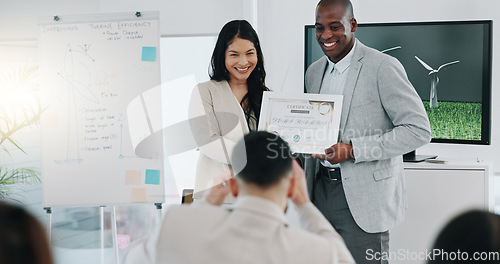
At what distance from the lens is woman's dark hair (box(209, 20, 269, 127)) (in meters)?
2.44

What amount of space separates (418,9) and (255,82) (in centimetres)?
182

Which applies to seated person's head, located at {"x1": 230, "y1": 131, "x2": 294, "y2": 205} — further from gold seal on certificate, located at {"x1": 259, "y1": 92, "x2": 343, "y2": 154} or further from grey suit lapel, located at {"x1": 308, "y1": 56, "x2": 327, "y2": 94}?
grey suit lapel, located at {"x1": 308, "y1": 56, "x2": 327, "y2": 94}

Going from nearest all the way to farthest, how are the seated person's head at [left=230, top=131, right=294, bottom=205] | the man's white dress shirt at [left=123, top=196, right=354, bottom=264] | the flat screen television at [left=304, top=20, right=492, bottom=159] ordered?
the man's white dress shirt at [left=123, top=196, right=354, bottom=264]
the seated person's head at [left=230, top=131, right=294, bottom=205]
the flat screen television at [left=304, top=20, right=492, bottom=159]

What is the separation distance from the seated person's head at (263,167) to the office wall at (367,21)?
253 centimetres

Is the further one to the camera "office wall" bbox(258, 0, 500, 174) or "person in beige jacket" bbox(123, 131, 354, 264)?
"office wall" bbox(258, 0, 500, 174)

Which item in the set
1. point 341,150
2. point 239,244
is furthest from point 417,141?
point 239,244

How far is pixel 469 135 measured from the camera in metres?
3.38

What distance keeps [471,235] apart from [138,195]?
2.26m

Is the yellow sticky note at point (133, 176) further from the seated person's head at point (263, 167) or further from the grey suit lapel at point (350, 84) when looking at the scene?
the seated person's head at point (263, 167)

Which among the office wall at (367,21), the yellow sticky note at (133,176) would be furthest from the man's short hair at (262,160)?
the office wall at (367,21)

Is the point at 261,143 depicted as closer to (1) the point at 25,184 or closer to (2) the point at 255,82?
(2) the point at 255,82

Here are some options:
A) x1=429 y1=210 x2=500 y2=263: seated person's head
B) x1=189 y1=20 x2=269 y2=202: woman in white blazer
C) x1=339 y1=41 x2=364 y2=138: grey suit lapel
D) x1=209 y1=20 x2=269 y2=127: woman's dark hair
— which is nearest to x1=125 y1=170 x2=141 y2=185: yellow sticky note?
x1=189 y1=20 x2=269 y2=202: woman in white blazer

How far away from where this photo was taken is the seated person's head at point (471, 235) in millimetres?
1008

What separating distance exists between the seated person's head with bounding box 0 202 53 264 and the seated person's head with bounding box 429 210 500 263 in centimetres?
83
